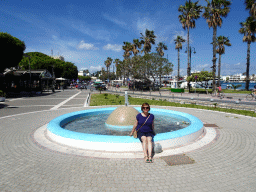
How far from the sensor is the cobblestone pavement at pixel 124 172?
343cm

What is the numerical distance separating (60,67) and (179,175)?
6716 centimetres

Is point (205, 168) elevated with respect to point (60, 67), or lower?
lower

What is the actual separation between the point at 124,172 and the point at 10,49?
1205 inches

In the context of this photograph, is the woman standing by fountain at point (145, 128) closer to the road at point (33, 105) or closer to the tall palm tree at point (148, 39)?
the road at point (33, 105)

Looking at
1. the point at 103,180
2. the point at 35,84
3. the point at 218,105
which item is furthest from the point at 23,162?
the point at 35,84

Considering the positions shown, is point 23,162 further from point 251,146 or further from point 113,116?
point 251,146

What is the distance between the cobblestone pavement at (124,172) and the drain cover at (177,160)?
16 centimetres

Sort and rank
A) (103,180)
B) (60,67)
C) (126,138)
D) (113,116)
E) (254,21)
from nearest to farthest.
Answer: (103,180)
(126,138)
(113,116)
(254,21)
(60,67)

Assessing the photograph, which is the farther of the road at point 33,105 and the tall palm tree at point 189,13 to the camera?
the tall palm tree at point 189,13

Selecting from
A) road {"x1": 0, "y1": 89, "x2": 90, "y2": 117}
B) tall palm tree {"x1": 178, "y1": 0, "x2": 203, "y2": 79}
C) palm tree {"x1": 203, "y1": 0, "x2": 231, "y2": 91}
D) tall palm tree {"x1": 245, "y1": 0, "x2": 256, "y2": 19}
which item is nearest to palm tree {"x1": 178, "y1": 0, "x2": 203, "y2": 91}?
tall palm tree {"x1": 178, "y1": 0, "x2": 203, "y2": 79}

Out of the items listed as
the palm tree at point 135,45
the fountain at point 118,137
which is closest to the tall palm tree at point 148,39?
the palm tree at point 135,45

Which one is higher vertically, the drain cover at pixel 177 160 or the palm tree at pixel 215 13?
the palm tree at pixel 215 13

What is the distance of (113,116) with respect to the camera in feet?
25.9

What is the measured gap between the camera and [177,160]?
4605 millimetres
